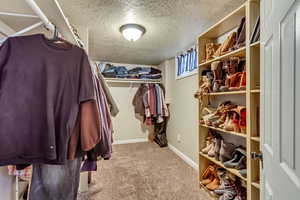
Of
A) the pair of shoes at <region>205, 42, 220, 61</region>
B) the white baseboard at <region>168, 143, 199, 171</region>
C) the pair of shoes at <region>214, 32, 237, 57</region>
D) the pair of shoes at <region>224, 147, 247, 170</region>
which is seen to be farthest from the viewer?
the white baseboard at <region>168, 143, 199, 171</region>

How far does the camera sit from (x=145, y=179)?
6.97 feet

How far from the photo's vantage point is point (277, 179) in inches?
25.0

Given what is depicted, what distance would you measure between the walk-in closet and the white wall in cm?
4

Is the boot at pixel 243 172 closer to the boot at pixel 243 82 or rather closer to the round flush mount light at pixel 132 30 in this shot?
the boot at pixel 243 82

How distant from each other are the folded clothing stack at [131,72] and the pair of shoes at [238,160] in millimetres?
2643

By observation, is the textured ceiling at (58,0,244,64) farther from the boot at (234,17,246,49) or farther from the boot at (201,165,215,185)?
the boot at (201,165,215,185)

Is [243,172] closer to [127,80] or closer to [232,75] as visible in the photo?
[232,75]

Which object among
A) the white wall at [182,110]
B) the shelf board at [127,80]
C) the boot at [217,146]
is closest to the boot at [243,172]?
the boot at [217,146]

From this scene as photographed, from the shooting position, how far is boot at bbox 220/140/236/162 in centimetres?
161

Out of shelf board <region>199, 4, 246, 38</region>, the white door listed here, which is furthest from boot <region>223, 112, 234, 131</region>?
shelf board <region>199, 4, 246, 38</region>

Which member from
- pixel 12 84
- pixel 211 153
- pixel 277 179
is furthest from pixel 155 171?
pixel 12 84

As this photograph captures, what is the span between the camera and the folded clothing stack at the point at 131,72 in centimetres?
366

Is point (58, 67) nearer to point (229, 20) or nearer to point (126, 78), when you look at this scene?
point (229, 20)

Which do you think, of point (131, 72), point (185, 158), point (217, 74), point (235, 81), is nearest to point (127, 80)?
point (131, 72)
